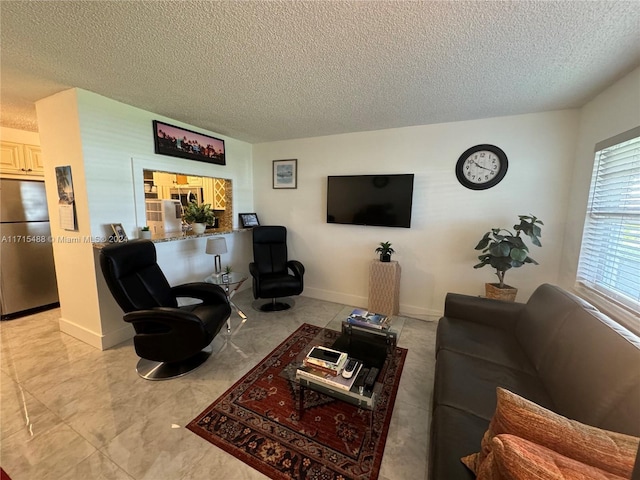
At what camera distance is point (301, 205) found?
387 cm

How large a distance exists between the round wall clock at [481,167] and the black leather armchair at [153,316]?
2.94m

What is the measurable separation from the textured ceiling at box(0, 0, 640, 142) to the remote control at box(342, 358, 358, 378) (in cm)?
198

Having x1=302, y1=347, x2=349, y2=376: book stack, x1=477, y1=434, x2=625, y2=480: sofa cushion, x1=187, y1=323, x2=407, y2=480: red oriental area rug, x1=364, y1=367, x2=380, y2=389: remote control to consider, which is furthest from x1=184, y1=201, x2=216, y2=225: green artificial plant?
x1=477, y1=434, x2=625, y2=480: sofa cushion

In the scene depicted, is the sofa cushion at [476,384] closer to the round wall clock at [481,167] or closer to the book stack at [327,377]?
the book stack at [327,377]

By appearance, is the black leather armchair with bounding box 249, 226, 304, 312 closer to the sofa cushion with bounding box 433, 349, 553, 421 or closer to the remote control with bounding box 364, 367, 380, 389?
the remote control with bounding box 364, 367, 380, 389

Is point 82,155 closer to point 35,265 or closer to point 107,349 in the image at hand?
point 107,349

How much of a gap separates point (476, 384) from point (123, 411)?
2263 mm

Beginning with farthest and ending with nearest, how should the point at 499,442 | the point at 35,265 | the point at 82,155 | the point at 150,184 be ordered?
the point at 150,184 → the point at 35,265 → the point at 82,155 → the point at 499,442

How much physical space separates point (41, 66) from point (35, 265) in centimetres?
267

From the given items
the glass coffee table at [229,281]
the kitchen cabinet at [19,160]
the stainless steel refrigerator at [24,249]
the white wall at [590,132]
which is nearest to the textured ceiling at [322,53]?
the white wall at [590,132]

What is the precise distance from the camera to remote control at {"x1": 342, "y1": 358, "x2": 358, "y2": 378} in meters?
1.58

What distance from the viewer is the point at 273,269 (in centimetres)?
369

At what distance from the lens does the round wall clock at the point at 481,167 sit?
2.76m

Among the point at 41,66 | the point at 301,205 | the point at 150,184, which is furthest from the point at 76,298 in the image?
the point at 301,205
